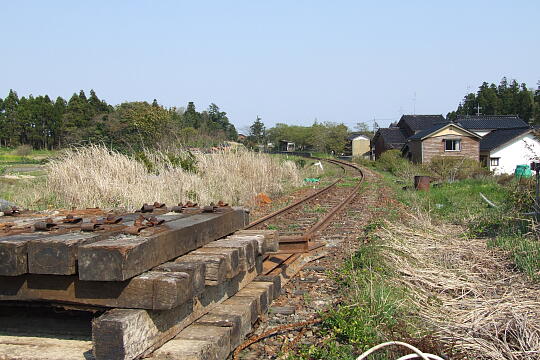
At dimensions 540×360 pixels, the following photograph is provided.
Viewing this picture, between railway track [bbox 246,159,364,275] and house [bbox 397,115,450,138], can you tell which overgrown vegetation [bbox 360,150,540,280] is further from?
house [bbox 397,115,450,138]

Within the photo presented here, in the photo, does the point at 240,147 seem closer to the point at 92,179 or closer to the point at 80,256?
the point at 92,179

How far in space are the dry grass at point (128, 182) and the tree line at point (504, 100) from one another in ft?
247

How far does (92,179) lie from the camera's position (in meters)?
10.9

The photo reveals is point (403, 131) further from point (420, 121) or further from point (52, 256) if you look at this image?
point (52, 256)

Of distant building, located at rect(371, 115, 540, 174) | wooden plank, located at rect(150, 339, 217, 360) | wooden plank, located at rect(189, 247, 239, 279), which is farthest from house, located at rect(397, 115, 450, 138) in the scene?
wooden plank, located at rect(150, 339, 217, 360)

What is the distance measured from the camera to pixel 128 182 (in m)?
11.3

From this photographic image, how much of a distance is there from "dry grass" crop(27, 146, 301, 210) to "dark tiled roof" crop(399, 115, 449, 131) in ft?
180

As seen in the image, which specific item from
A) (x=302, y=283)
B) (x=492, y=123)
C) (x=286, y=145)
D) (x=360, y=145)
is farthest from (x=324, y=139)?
(x=302, y=283)

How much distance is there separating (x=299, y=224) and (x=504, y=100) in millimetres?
98124

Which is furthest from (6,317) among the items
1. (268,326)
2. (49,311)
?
(268,326)

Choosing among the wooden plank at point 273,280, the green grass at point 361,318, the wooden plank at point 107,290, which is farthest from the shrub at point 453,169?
the wooden plank at point 107,290

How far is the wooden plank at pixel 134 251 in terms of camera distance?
2697 mm

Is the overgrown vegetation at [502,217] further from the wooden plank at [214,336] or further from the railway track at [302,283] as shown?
the wooden plank at [214,336]

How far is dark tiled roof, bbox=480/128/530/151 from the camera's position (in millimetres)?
50344
